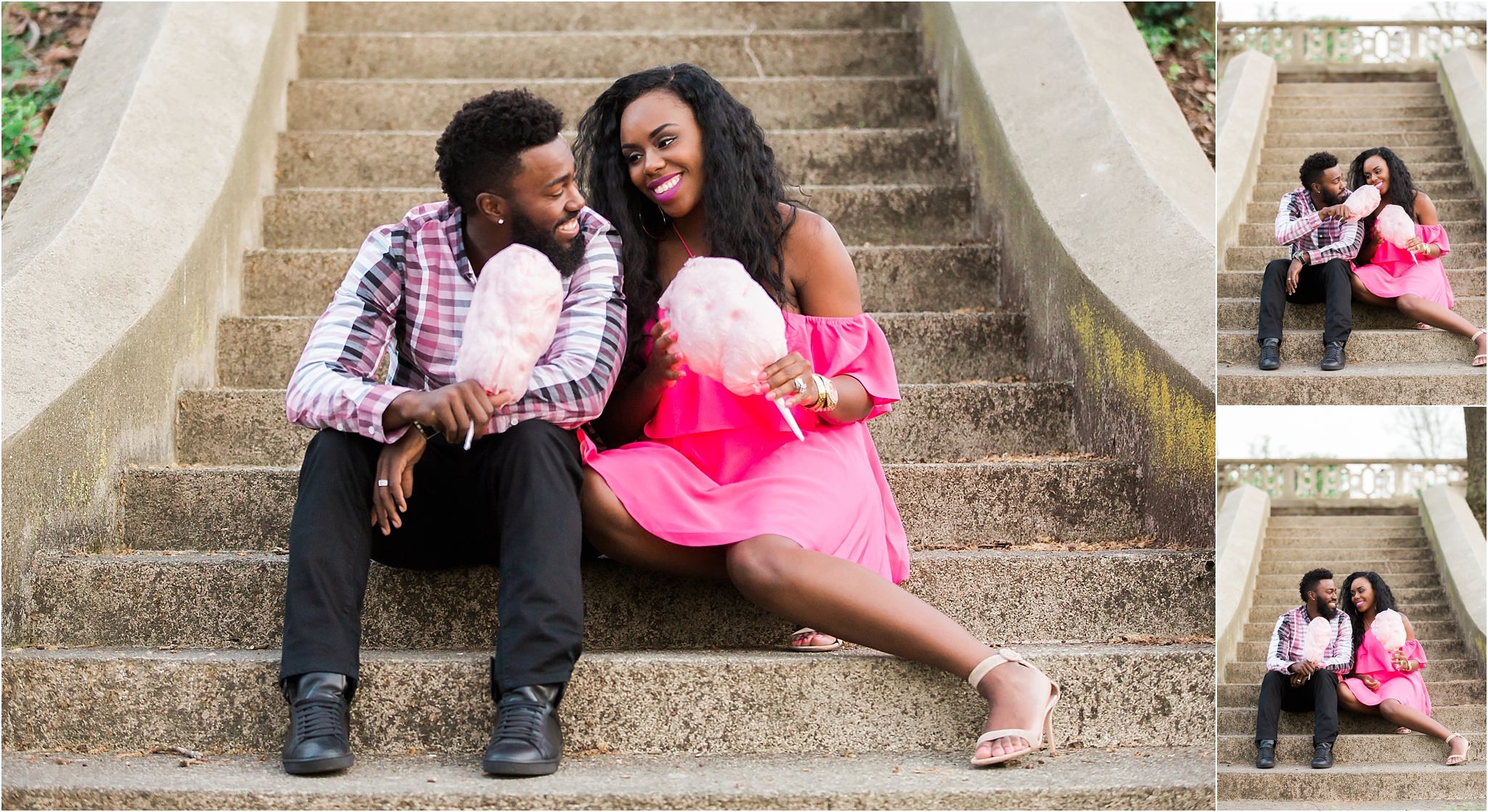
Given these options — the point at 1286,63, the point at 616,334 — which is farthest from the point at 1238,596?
the point at 616,334

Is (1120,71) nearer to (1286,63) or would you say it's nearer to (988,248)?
(988,248)

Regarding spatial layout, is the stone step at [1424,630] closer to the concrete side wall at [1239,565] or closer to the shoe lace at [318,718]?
the concrete side wall at [1239,565]

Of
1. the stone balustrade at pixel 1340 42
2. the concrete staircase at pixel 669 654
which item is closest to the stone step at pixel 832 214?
the concrete staircase at pixel 669 654

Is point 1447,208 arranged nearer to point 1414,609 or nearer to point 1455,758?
point 1414,609

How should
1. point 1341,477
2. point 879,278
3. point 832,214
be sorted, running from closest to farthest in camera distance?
point 1341,477
point 879,278
point 832,214

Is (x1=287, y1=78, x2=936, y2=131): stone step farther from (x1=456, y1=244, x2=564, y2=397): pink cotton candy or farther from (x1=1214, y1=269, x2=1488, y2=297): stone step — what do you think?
(x1=1214, y1=269, x2=1488, y2=297): stone step

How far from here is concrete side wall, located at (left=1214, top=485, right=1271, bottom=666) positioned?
124 centimetres

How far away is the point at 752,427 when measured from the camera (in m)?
2.93

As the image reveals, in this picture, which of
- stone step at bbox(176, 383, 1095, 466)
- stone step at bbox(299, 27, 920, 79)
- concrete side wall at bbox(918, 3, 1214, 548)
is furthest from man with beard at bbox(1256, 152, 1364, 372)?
stone step at bbox(299, 27, 920, 79)

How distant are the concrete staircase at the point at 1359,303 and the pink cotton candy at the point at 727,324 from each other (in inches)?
53.5

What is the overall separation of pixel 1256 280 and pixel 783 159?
3.65 meters

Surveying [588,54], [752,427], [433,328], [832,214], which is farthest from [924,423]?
[588,54]

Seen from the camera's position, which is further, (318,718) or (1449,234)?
(318,718)

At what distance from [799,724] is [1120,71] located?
2.78m
